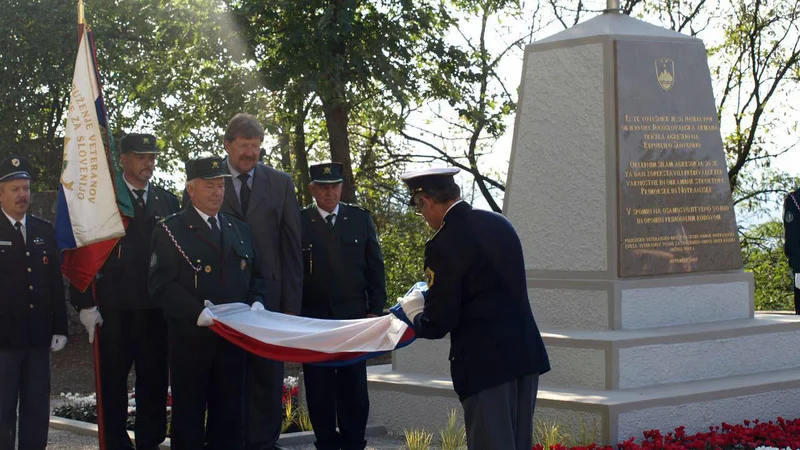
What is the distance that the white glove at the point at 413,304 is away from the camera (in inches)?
209

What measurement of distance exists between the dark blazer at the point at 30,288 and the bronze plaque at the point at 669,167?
3.95 meters

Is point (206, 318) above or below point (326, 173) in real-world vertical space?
below

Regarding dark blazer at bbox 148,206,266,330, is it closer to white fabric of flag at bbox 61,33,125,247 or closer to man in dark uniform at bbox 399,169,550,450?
white fabric of flag at bbox 61,33,125,247

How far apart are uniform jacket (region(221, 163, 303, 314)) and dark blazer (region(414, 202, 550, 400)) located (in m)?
1.91

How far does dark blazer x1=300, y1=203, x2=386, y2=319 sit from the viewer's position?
6.89m

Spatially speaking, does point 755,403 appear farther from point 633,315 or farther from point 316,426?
point 316,426

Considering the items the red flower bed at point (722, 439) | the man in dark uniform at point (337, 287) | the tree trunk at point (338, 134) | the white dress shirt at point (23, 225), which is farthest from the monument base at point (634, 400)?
the tree trunk at point (338, 134)

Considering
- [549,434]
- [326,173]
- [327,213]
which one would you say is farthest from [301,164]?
[549,434]

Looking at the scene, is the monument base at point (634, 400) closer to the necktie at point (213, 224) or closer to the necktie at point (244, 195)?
the necktie at point (244, 195)

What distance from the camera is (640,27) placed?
856 centimetres

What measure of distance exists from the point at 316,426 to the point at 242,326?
4.20ft

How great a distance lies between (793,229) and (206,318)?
6.62 meters

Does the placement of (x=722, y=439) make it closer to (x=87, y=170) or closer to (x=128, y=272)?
(x=128, y=272)

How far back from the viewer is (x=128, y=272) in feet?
21.5
